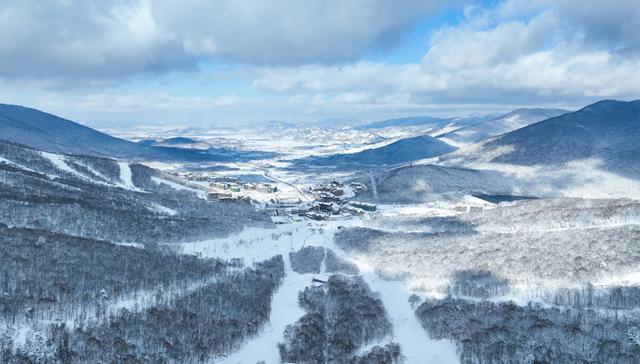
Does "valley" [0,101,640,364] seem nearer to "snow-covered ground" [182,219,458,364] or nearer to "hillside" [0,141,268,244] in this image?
"snow-covered ground" [182,219,458,364]

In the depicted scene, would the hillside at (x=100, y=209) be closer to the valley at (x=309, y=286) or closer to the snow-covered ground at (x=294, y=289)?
the valley at (x=309, y=286)

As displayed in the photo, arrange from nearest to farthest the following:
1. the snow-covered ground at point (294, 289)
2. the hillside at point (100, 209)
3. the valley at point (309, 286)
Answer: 1. the valley at point (309, 286)
2. the snow-covered ground at point (294, 289)
3. the hillside at point (100, 209)

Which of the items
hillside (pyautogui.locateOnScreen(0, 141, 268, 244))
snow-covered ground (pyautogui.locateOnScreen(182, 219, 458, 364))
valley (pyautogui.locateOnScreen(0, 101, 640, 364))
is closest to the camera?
valley (pyautogui.locateOnScreen(0, 101, 640, 364))

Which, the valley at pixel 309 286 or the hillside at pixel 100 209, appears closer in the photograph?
the valley at pixel 309 286

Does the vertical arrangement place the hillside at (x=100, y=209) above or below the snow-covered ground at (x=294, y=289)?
above

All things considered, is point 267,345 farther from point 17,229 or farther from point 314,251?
point 17,229

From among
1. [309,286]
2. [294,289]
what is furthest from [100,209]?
[309,286]

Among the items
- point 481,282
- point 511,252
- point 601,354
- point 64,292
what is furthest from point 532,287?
point 64,292

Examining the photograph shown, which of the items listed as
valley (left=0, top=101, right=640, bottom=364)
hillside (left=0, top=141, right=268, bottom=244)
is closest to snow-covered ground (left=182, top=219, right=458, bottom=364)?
valley (left=0, top=101, right=640, bottom=364)

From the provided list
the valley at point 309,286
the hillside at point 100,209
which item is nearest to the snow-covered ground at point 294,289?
the valley at point 309,286

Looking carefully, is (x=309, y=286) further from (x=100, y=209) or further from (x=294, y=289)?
(x=100, y=209)

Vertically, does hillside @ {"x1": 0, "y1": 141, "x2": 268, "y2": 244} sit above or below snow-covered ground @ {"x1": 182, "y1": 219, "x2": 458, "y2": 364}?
above
